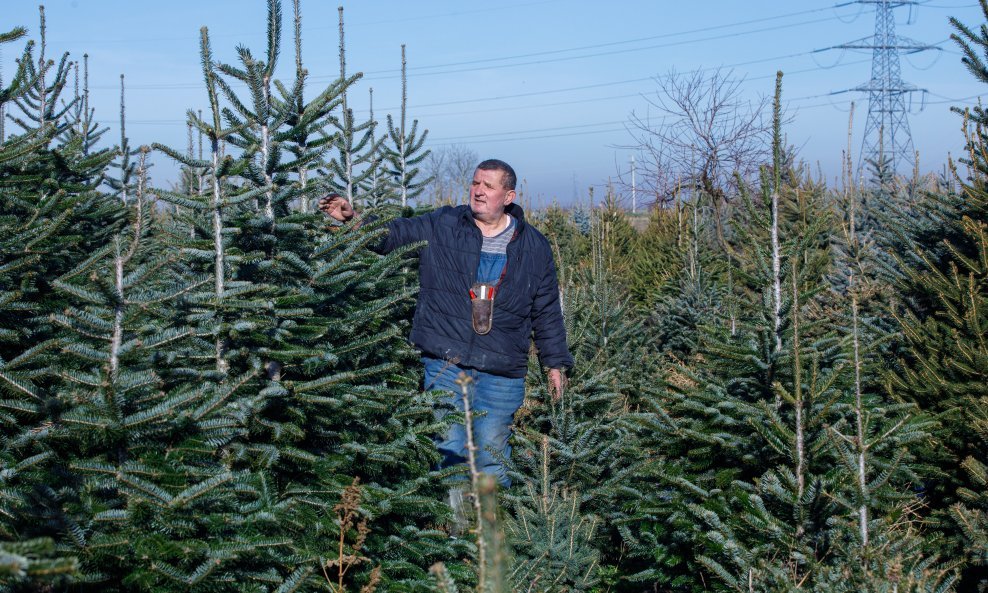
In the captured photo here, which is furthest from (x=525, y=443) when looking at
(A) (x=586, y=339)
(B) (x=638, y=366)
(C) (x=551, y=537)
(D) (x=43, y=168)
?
(D) (x=43, y=168)

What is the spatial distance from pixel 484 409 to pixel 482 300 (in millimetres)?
671

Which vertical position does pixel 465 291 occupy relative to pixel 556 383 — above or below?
above

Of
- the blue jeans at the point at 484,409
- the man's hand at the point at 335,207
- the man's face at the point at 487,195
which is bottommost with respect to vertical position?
the blue jeans at the point at 484,409

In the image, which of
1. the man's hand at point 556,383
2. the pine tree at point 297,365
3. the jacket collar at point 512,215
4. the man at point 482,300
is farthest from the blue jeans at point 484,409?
the jacket collar at point 512,215

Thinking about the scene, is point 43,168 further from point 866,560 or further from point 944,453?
point 944,453

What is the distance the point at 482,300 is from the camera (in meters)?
4.71

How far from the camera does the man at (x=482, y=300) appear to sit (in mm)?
4664

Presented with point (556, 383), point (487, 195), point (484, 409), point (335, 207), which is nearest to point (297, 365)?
point (335, 207)

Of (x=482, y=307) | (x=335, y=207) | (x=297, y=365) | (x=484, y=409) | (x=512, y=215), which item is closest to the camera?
(x=297, y=365)

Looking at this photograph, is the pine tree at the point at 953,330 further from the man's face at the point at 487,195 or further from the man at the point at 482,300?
the man's face at the point at 487,195

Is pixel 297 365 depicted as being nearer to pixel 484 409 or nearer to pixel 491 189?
pixel 484 409

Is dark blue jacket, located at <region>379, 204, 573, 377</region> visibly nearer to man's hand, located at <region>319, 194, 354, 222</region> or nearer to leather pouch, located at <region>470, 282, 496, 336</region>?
leather pouch, located at <region>470, 282, 496, 336</region>

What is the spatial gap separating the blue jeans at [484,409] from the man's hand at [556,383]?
23 cm

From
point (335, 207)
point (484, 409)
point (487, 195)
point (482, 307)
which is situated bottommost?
point (484, 409)
